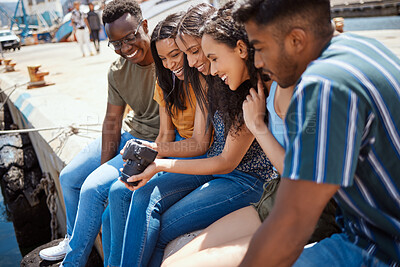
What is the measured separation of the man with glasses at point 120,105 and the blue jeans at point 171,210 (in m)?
0.58

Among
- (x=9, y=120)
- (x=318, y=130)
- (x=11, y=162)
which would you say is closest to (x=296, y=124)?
(x=318, y=130)

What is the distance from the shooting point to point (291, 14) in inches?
46.4

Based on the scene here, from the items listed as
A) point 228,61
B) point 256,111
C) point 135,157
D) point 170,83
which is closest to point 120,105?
point 170,83

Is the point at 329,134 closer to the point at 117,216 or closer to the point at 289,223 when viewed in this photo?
the point at 289,223

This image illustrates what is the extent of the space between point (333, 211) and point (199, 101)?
1.06 metres

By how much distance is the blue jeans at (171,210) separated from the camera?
203cm

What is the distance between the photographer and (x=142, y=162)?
6.94 feet

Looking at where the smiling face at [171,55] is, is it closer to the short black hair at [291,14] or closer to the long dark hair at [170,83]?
the long dark hair at [170,83]

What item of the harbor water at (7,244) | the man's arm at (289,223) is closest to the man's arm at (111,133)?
the man's arm at (289,223)

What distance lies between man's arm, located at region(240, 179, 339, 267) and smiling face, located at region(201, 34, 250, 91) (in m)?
0.95

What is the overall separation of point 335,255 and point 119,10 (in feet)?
7.35

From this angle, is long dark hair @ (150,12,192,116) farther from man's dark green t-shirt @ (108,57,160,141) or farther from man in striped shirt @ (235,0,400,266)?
man in striped shirt @ (235,0,400,266)

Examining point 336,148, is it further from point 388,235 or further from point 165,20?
point 165,20

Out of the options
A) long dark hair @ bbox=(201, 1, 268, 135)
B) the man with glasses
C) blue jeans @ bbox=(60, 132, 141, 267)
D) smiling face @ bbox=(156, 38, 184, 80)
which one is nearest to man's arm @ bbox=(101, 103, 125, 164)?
the man with glasses
